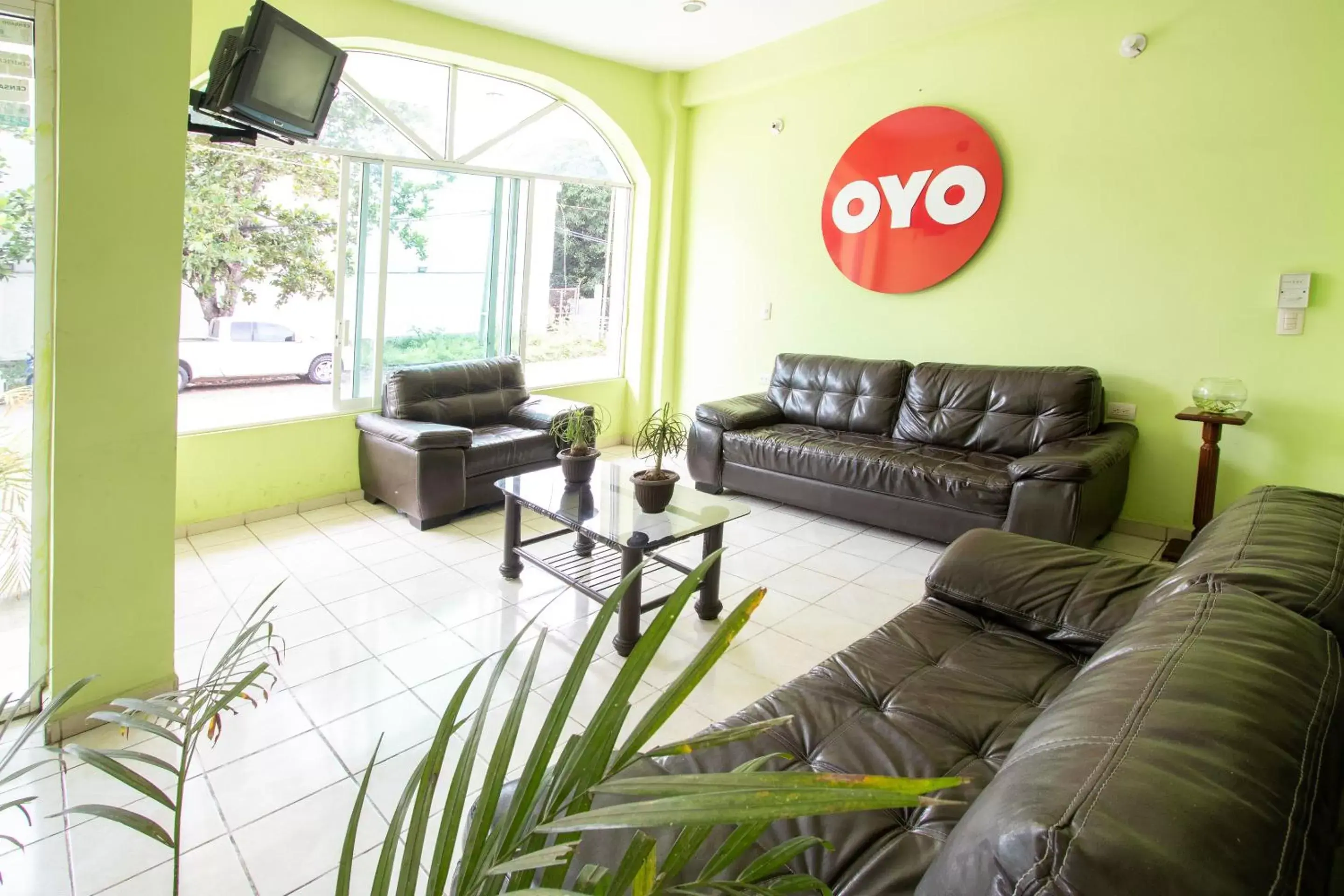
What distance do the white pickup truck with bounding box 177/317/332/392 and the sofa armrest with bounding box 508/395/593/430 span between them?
123 cm

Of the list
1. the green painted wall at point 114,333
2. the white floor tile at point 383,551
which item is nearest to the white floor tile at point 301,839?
the green painted wall at point 114,333

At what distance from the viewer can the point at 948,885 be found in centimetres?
77

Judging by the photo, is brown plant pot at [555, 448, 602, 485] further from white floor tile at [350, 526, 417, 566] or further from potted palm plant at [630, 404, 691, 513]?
white floor tile at [350, 526, 417, 566]

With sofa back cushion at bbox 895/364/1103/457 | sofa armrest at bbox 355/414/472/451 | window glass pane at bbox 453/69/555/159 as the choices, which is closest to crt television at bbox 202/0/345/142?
sofa armrest at bbox 355/414/472/451

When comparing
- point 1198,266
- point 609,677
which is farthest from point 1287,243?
point 609,677

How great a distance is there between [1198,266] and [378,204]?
15.2ft

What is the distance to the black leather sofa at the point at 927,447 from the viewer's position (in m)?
3.61

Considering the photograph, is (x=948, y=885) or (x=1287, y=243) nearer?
(x=948, y=885)

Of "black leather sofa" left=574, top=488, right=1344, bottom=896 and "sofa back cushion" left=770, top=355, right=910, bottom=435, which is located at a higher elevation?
"sofa back cushion" left=770, top=355, right=910, bottom=435

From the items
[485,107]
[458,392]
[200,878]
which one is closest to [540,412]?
[458,392]

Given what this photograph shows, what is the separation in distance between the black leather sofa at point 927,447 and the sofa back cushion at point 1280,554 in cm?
161

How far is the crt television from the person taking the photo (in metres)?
2.92

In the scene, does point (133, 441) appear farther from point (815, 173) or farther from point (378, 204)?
point (815, 173)

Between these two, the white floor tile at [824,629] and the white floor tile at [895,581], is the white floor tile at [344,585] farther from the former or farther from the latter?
the white floor tile at [895,581]
